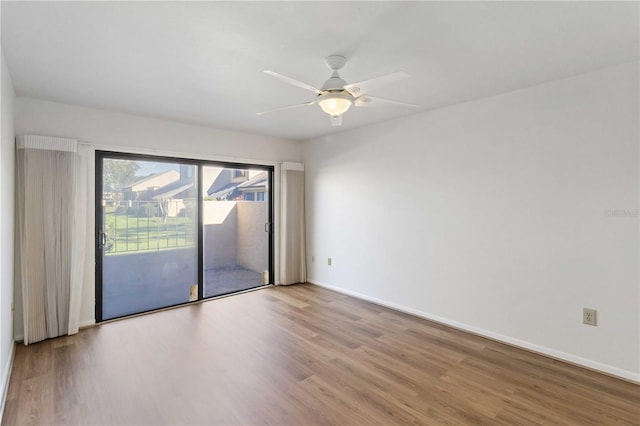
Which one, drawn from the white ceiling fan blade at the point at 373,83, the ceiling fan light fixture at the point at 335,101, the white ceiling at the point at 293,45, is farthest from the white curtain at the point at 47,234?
the white ceiling fan blade at the point at 373,83

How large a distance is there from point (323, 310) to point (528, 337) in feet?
7.19

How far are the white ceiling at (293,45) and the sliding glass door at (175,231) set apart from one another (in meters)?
1.10

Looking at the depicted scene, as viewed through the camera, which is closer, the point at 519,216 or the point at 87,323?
the point at 519,216

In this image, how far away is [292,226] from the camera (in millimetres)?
5188

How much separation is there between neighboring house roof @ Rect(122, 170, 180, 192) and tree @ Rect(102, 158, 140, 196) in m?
0.07

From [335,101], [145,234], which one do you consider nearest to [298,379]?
[335,101]

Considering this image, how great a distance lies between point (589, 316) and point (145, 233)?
4.73 metres

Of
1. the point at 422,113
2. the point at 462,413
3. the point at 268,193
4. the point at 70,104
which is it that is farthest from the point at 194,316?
the point at 422,113

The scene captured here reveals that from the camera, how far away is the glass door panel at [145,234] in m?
3.63

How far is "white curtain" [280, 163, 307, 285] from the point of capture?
5113 millimetres

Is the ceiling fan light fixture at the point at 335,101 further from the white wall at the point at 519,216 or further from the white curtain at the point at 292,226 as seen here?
the white curtain at the point at 292,226

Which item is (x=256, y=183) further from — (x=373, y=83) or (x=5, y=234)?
(x=373, y=83)

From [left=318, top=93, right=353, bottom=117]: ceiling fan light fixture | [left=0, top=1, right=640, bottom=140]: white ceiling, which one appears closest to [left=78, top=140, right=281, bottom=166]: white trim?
[left=0, top=1, right=640, bottom=140]: white ceiling

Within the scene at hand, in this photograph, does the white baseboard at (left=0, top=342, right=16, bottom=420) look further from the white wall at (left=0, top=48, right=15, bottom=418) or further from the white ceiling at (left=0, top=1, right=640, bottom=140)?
the white ceiling at (left=0, top=1, right=640, bottom=140)
